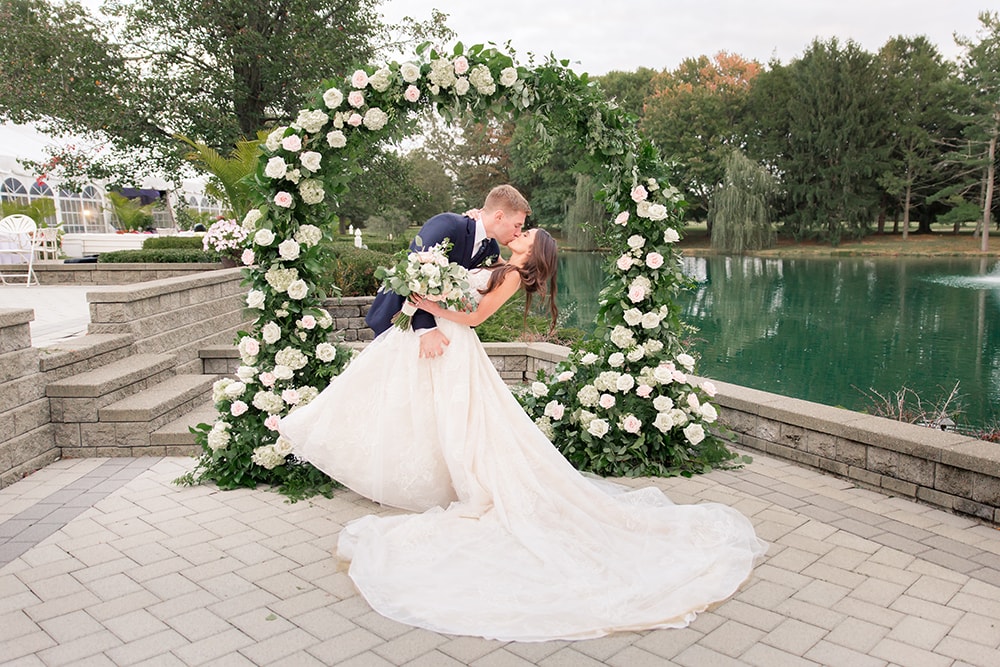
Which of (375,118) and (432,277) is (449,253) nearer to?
(432,277)

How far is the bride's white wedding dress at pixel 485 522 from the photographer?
3.05 metres

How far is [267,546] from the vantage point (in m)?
3.83

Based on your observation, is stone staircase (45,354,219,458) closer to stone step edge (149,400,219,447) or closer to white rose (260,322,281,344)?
stone step edge (149,400,219,447)

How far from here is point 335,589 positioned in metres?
3.35

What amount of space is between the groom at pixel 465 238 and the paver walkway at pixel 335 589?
45.8 inches

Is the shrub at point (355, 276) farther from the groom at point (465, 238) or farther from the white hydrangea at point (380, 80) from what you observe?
the groom at point (465, 238)

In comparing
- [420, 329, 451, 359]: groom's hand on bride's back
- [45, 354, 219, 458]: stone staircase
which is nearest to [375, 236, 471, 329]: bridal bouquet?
[420, 329, 451, 359]: groom's hand on bride's back

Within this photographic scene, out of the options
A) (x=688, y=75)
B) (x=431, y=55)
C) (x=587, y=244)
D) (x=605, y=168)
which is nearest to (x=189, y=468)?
(x=431, y=55)

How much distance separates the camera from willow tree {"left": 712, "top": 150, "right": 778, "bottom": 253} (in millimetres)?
34406

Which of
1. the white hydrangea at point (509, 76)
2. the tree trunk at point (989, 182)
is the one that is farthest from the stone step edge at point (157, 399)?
the tree trunk at point (989, 182)

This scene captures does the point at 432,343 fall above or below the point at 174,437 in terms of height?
above

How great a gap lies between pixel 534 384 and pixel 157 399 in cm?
297

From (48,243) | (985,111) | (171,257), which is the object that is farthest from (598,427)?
(985,111)

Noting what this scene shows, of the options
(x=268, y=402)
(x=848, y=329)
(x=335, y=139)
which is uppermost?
(x=335, y=139)
